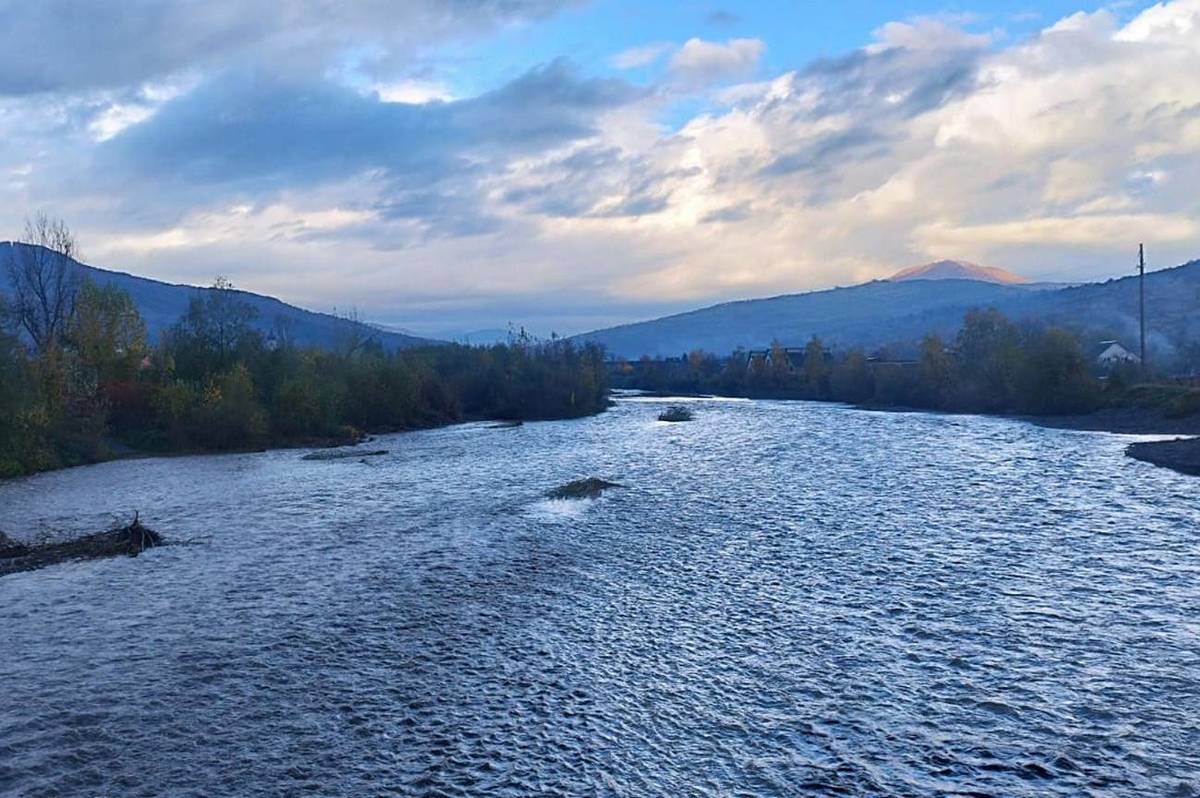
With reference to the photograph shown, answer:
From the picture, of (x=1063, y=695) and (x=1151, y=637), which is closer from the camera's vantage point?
(x=1063, y=695)

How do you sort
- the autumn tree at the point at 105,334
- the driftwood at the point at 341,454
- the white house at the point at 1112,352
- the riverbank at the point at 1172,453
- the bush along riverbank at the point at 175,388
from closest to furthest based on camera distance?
the riverbank at the point at 1172,453, the bush along riverbank at the point at 175,388, the driftwood at the point at 341,454, the autumn tree at the point at 105,334, the white house at the point at 1112,352

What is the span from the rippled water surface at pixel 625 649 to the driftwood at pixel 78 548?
1.23 meters

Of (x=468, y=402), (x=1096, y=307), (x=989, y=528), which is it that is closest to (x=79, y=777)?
(x=989, y=528)

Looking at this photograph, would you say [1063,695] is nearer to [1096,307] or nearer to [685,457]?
[685,457]

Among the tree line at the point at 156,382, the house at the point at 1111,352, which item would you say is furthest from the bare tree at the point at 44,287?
the house at the point at 1111,352

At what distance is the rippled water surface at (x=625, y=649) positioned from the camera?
10719 mm

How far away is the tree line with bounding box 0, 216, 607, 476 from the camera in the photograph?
4956 cm

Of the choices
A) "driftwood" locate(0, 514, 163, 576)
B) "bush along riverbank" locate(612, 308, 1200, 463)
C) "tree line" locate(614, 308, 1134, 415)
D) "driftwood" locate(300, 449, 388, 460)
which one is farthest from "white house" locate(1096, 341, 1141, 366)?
"driftwood" locate(0, 514, 163, 576)

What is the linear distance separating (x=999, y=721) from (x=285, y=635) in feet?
37.2

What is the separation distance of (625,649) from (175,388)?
53567 millimetres

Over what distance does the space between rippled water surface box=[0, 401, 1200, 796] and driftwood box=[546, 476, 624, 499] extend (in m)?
1.33

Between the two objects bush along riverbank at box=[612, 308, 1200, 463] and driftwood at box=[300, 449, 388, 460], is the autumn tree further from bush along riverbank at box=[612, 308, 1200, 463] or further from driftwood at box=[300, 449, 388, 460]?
bush along riverbank at box=[612, 308, 1200, 463]

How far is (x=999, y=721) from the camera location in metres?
11.8

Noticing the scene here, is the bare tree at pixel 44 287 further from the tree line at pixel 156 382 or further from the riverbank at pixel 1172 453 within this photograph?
the riverbank at pixel 1172 453
